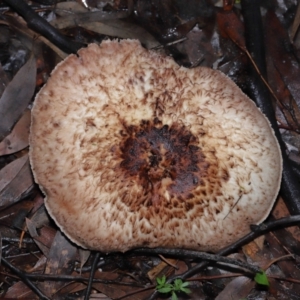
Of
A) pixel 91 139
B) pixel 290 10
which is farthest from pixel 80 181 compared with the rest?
pixel 290 10

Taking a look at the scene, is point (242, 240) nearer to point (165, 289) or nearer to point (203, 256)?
point (203, 256)

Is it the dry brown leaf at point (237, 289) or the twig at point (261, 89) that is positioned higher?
the twig at point (261, 89)

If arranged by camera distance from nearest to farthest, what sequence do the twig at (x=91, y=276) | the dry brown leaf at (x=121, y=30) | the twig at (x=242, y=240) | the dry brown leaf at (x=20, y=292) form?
1. the twig at (x=242, y=240)
2. the twig at (x=91, y=276)
3. the dry brown leaf at (x=20, y=292)
4. the dry brown leaf at (x=121, y=30)

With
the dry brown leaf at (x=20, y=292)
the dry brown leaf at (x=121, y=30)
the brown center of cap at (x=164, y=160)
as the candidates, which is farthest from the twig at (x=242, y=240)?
the dry brown leaf at (x=121, y=30)

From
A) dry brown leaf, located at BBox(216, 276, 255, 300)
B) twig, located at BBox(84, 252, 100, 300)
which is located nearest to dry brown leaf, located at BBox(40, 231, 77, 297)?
twig, located at BBox(84, 252, 100, 300)

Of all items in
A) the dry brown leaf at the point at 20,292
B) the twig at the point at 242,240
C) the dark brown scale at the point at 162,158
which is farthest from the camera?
the dry brown leaf at the point at 20,292

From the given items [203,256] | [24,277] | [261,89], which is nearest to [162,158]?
[203,256]

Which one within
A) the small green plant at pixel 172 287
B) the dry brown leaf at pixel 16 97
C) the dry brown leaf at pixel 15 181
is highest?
the dry brown leaf at pixel 16 97

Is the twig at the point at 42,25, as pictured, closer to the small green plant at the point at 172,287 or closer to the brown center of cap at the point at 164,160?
the brown center of cap at the point at 164,160
